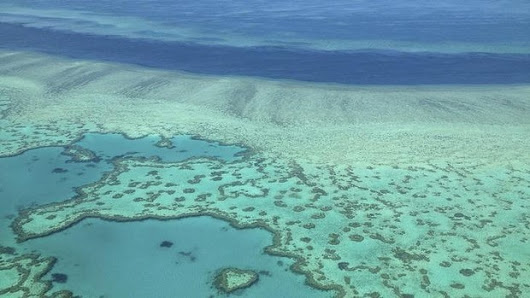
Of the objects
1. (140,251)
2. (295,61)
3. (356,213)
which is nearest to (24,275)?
(140,251)

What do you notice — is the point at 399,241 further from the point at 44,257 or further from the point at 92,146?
the point at 92,146

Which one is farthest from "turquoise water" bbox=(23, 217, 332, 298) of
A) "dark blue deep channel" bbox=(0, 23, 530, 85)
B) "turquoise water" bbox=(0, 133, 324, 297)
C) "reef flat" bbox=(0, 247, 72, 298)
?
"dark blue deep channel" bbox=(0, 23, 530, 85)

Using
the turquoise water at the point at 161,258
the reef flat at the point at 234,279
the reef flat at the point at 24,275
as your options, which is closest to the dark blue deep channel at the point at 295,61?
the turquoise water at the point at 161,258

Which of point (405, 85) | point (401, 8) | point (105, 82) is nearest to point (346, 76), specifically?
point (405, 85)

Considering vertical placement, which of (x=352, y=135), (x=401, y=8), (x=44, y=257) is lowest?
(x=44, y=257)

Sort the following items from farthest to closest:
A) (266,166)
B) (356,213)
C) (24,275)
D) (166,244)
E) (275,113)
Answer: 1. (275,113)
2. (266,166)
3. (356,213)
4. (166,244)
5. (24,275)

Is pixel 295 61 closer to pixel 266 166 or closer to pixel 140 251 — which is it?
pixel 266 166

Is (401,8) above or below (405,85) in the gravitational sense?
above
